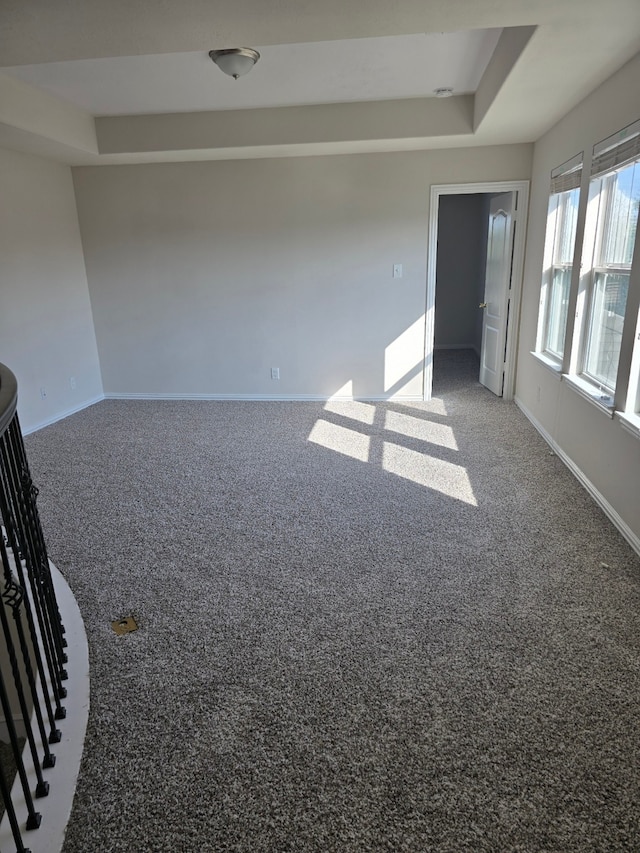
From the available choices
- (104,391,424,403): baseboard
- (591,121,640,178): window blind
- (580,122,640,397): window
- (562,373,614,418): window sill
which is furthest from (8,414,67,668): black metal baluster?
(104,391,424,403): baseboard

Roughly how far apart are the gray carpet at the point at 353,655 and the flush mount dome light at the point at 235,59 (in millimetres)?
2620

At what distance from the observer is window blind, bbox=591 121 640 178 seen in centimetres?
293

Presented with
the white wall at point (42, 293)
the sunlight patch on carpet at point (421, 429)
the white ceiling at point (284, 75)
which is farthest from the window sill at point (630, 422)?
the white wall at point (42, 293)

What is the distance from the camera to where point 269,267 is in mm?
5762

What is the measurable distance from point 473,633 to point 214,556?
1368 millimetres

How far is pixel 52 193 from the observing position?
545 cm

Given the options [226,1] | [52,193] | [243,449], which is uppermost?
[226,1]

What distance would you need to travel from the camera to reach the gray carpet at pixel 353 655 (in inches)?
61.3

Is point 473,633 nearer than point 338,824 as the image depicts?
No

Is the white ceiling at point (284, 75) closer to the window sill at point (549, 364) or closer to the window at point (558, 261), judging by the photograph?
the window at point (558, 261)

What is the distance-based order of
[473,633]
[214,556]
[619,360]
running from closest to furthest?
[473,633]
[214,556]
[619,360]

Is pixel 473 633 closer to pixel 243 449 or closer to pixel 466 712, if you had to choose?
pixel 466 712

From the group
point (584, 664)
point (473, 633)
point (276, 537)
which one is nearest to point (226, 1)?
point (276, 537)

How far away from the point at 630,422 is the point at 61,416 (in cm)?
506
